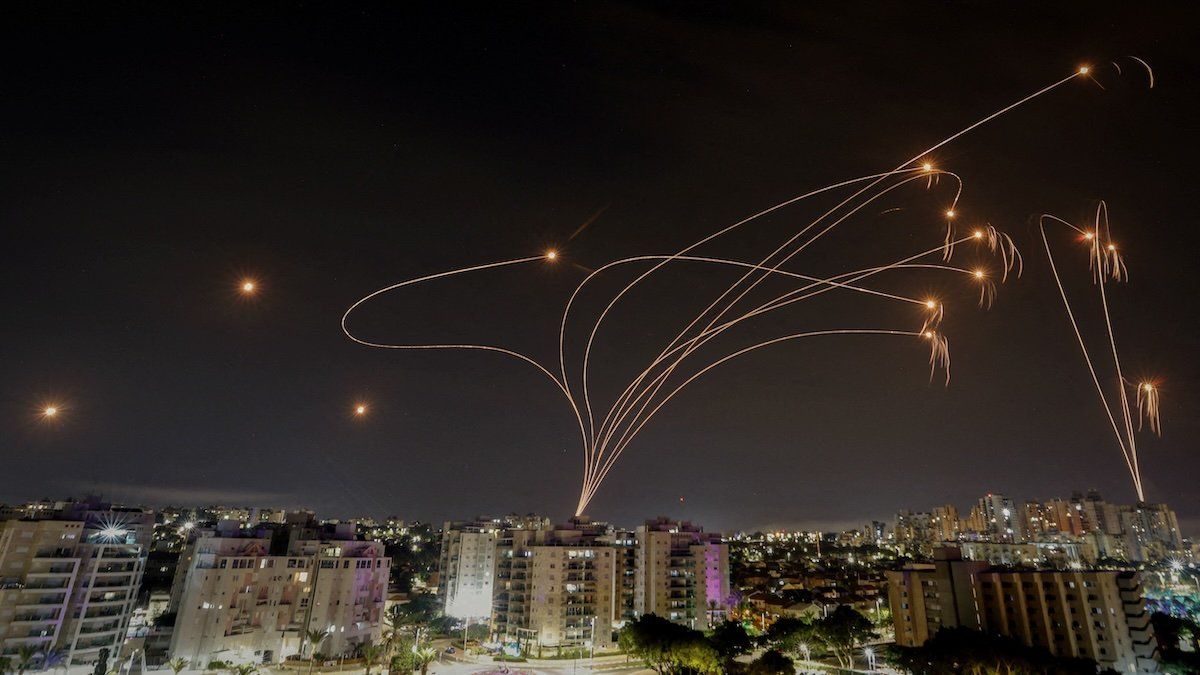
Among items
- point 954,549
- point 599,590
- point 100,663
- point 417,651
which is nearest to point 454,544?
point 599,590

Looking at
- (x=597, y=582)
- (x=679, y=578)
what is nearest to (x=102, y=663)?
(x=597, y=582)

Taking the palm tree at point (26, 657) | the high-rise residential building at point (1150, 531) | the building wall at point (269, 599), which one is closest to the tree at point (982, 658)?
the building wall at point (269, 599)

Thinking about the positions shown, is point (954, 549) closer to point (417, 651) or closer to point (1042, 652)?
point (1042, 652)

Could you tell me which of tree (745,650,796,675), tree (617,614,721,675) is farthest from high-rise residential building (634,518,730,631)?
tree (745,650,796,675)

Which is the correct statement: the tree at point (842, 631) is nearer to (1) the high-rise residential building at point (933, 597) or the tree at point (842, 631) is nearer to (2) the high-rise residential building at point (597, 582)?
(1) the high-rise residential building at point (933, 597)

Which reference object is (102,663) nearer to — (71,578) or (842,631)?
(71,578)

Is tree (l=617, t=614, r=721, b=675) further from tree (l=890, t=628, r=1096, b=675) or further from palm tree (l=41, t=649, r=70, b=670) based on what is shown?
palm tree (l=41, t=649, r=70, b=670)
